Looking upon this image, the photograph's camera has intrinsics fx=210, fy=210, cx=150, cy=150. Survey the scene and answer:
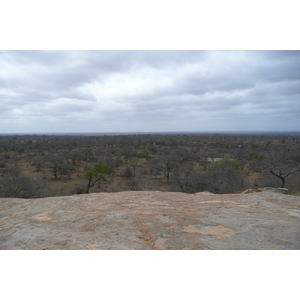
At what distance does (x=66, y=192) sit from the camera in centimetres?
1744

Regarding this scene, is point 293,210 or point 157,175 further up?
point 293,210

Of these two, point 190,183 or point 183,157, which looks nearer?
point 190,183

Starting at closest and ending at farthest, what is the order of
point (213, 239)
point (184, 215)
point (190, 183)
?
point (213, 239) → point (184, 215) → point (190, 183)

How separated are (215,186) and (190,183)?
2.62m

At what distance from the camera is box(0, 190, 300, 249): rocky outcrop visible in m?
2.92

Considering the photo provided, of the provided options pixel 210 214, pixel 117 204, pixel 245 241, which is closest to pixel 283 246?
pixel 245 241

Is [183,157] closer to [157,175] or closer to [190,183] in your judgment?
[157,175]

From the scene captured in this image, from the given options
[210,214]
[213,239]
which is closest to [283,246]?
[213,239]

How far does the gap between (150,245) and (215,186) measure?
521 inches

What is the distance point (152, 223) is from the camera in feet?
12.0

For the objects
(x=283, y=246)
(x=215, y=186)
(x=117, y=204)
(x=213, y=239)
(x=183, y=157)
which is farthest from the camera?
(x=183, y=157)

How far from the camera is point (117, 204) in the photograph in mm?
4898

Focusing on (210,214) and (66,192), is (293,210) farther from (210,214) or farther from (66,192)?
(66,192)

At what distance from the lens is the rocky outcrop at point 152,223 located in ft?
9.59
